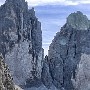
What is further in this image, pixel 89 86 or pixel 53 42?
pixel 53 42

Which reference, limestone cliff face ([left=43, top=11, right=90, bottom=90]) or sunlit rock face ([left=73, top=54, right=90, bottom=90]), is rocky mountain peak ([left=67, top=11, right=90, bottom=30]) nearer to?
limestone cliff face ([left=43, top=11, right=90, bottom=90])

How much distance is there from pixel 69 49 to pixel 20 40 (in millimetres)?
11571

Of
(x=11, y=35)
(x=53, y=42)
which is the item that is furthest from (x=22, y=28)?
(x=53, y=42)

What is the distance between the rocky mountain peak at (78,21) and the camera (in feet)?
366

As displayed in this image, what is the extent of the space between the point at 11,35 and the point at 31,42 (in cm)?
495

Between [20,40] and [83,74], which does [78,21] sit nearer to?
[83,74]

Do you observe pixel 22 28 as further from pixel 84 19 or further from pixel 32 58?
pixel 84 19

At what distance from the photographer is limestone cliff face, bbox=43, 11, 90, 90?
110 metres

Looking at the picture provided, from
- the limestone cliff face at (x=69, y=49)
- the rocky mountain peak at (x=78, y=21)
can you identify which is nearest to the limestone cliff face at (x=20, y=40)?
the limestone cliff face at (x=69, y=49)

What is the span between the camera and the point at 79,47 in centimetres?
11075

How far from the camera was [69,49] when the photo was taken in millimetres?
111562

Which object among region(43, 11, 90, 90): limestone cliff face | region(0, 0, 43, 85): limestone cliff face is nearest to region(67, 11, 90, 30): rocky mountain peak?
region(43, 11, 90, 90): limestone cliff face

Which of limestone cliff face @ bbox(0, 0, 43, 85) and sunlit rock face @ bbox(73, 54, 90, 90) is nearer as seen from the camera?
limestone cliff face @ bbox(0, 0, 43, 85)

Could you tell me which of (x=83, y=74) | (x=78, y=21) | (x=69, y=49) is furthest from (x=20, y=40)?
(x=83, y=74)
